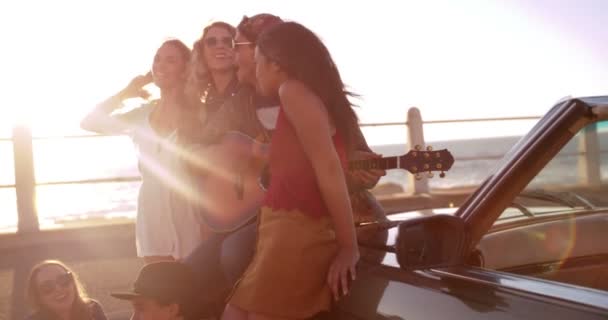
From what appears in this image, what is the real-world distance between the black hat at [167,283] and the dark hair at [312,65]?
0.83m

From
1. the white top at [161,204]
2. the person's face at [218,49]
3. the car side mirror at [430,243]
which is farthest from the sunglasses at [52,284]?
the car side mirror at [430,243]

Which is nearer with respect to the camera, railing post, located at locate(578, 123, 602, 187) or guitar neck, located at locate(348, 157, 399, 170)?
railing post, located at locate(578, 123, 602, 187)

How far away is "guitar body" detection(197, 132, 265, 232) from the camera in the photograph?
10.8 ft

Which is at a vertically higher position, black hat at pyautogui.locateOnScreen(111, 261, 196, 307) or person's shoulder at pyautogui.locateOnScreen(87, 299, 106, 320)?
black hat at pyautogui.locateOnScreen(111, 261, 196, 307)

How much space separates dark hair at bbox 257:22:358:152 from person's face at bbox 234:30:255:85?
41.4 inches

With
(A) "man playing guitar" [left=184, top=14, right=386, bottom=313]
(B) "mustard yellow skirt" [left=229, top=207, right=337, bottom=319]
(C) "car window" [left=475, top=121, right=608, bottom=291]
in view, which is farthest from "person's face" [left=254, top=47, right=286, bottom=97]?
(C) "car window" [left=475, top=121, right=608, bottom=291]

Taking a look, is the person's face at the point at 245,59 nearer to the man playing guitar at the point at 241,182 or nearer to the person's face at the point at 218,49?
the man playing guitar at the point at 241,182

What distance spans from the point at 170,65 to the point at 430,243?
8.47 ft

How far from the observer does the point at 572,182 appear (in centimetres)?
231

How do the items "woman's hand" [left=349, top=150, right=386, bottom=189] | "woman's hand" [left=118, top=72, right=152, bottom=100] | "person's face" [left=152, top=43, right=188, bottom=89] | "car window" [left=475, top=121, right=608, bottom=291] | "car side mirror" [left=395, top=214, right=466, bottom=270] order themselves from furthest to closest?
"woman's hand" [left=118, top=72, right=152, bottom=100] < "person's face" [left=152, top=43, right=188, bottom=89] < "woman's hand" [left=349, top=150, right=386, bottom=189] < "car window" [left=475, top=121, right=608, bottom=291] < "car side mirror" [left=395, top=214, right=466, bottom=270]

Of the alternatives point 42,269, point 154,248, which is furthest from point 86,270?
point 154,248

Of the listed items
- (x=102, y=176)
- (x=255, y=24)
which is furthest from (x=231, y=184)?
(x=102, y=176)

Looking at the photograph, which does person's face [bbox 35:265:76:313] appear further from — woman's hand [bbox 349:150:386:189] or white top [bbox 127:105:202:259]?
woman's hand [bbox 349:150:386:189]

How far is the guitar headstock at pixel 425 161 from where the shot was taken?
102 inches
